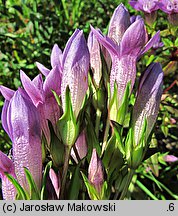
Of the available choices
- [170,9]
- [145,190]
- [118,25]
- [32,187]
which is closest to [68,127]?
[32,187]

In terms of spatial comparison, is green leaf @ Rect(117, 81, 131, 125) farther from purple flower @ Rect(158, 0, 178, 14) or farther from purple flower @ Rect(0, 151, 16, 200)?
purple flower @ Rect(158, 0, 178, 14)

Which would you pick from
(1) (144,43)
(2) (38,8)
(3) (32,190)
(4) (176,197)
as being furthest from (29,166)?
(2) (38,8)

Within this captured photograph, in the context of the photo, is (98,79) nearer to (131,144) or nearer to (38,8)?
(131,144)

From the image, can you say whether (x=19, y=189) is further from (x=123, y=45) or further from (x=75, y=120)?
(x=123, y=45)

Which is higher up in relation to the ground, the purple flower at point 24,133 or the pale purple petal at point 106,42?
the pale purple petal at point 106,42

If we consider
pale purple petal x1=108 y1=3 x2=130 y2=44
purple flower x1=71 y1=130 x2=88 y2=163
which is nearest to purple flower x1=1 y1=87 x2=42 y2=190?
purple flower x1=71 y1=130 x2=88 y2=163

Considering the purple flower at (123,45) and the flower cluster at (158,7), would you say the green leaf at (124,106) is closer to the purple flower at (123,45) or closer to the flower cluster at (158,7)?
the purple flower at (123,45)

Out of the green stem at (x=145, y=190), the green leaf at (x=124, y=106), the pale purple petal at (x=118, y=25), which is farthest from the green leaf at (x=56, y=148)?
the green stem at (x=145, y=190)
